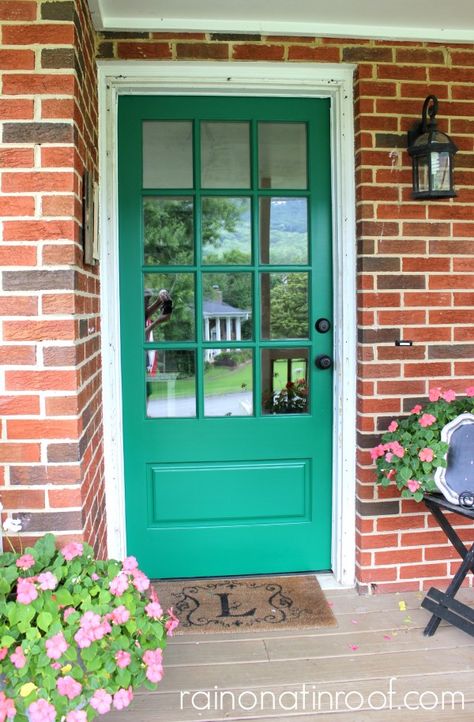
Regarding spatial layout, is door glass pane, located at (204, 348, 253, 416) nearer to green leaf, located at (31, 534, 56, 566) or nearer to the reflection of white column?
the reflection of white column

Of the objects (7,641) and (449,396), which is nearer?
(7,641)

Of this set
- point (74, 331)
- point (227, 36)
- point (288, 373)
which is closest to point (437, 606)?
point (288, 373)

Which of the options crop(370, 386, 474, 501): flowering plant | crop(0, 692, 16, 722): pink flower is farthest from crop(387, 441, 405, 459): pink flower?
crop(0, 692, 16, 722): pink flower

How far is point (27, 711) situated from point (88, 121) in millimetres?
1874

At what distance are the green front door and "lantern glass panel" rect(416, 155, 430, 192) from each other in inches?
15.5

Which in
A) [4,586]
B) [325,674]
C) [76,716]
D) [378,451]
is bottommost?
[325,674]

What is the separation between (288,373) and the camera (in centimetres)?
264

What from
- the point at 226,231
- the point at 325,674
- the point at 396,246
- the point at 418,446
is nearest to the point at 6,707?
the point at 325,674

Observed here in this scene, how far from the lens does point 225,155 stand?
257cm

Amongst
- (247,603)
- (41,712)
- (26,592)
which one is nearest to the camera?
(41,712)

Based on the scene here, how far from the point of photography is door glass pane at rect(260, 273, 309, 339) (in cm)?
262

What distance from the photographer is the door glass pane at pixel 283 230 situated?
2600 millimetres

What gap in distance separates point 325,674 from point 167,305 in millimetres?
1545

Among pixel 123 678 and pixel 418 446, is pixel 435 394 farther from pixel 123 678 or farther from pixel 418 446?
pixel 123 678
